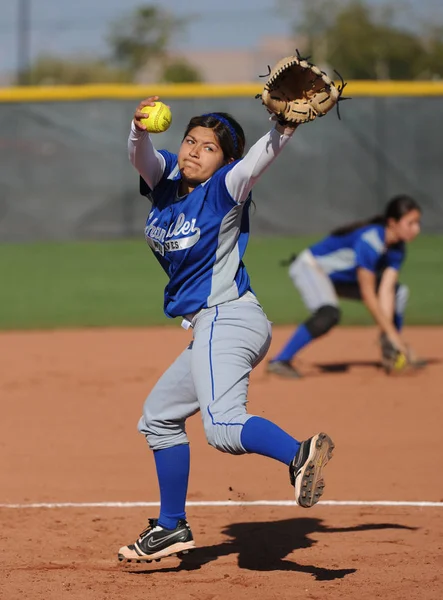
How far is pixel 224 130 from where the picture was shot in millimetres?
3938

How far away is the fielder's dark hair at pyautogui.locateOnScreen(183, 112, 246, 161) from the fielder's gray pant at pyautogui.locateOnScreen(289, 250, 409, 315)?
165 inches

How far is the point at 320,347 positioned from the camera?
952 cm

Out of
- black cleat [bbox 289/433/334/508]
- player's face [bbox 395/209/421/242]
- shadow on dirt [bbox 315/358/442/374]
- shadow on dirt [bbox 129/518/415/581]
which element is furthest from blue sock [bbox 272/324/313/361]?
black cleat [bbox 289/433/334/508]

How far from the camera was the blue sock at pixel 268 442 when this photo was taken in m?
3.55

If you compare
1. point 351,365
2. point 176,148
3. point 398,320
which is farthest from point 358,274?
point 176,148

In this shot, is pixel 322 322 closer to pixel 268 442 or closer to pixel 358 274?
pixel 358 274

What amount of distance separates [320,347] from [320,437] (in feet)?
19.9

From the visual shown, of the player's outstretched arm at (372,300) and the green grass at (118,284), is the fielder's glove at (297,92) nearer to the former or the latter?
the player's outstretched arm at (372,300)

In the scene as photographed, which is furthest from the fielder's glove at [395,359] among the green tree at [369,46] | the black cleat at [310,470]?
the green tree at [369,46]

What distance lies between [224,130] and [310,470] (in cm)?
136

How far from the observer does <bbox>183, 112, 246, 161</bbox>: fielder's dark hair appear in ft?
12.9

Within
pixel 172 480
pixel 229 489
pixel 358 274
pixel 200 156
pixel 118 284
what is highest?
pixel 118 284

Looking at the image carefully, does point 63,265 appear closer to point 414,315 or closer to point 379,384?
point 414,315

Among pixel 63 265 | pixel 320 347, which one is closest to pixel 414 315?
pixel 320 347
